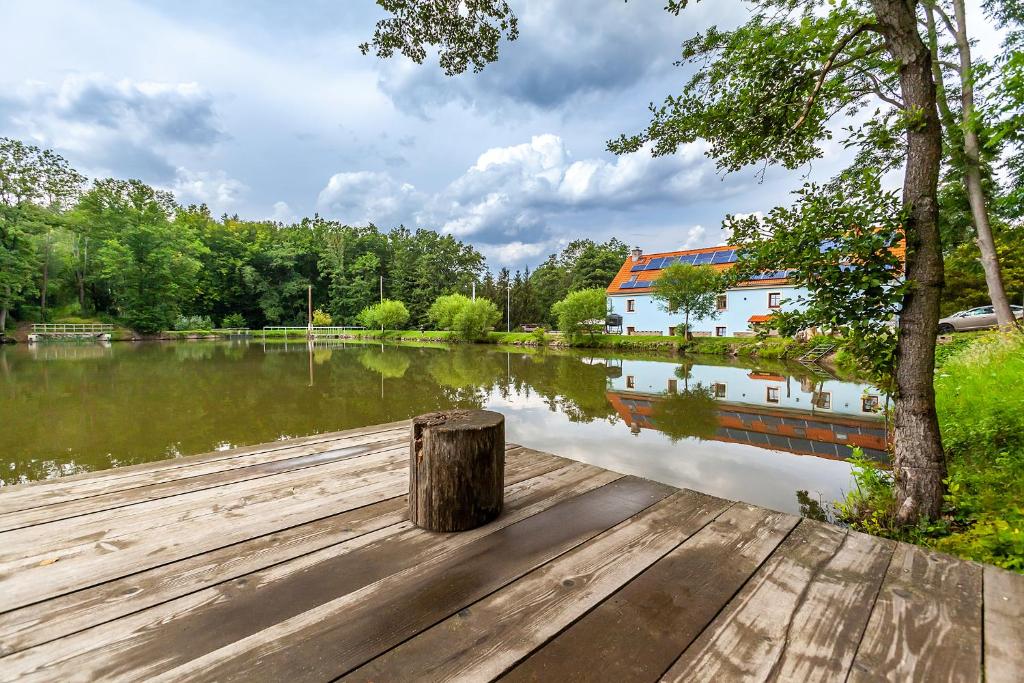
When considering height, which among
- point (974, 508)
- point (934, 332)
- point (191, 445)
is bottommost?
point (191, 445)

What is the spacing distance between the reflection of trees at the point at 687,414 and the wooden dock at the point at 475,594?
452 cm

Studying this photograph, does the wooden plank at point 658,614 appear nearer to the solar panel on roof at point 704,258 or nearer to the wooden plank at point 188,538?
the wooden plank at point 188,538

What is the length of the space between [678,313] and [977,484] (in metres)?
20.5

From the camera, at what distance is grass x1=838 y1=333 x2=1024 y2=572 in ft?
7.34

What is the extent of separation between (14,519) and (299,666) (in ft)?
6.17

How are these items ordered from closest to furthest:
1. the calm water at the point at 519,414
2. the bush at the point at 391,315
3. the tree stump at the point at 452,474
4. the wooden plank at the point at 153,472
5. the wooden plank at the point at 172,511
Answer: the wooden plank at the point at 172,511, the tree stump at the point at 452,474, the wooden plank at the point at 153,472, the calm water at the point at 519,414, the bush at the point at 391,315

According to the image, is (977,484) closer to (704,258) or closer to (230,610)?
(230,610)

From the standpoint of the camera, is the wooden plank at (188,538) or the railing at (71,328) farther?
the railing at (71,328)

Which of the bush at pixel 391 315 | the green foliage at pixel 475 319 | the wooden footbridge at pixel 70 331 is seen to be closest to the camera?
the green foliage at pixel 475 319

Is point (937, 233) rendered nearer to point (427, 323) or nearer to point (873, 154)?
point (873, 154)

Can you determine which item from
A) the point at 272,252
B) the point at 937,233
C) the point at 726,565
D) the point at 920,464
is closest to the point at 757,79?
the point at 937,233

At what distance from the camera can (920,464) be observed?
2.57m

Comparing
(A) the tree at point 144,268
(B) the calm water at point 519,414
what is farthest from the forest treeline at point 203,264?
(B) the calm water at point 519,414

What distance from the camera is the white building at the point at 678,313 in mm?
23184
